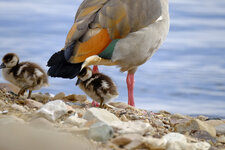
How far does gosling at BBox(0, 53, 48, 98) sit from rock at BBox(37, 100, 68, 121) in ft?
5.06

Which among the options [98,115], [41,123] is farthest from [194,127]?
[41,123]

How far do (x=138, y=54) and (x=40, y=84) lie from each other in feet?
4.62

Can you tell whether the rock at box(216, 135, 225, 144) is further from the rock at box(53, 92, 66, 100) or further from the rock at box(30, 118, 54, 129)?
the rock at box(53, 92, 66, 100)

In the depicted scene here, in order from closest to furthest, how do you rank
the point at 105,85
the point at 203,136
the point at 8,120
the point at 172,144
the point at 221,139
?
1. the point at 172,144
2. the point at 8,120
3. the point at 203,136
4. the point at 221,139
5. the point at 105,85

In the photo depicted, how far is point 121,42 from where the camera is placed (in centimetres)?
598

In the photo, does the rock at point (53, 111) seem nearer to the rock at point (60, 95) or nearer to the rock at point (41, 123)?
the rock at point (41, 123)

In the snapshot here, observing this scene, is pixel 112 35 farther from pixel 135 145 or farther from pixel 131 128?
pixel 135 145

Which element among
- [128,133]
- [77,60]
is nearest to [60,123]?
[128,133]

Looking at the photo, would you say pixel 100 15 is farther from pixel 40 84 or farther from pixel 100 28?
pixel 40 84

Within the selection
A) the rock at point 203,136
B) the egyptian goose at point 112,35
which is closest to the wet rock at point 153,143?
the rock at point 203,136

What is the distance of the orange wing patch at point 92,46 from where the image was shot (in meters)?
5.68

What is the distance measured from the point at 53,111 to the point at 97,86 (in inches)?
61.3

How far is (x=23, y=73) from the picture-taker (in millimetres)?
6172

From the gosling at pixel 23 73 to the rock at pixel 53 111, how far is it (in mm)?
Result: 1543
